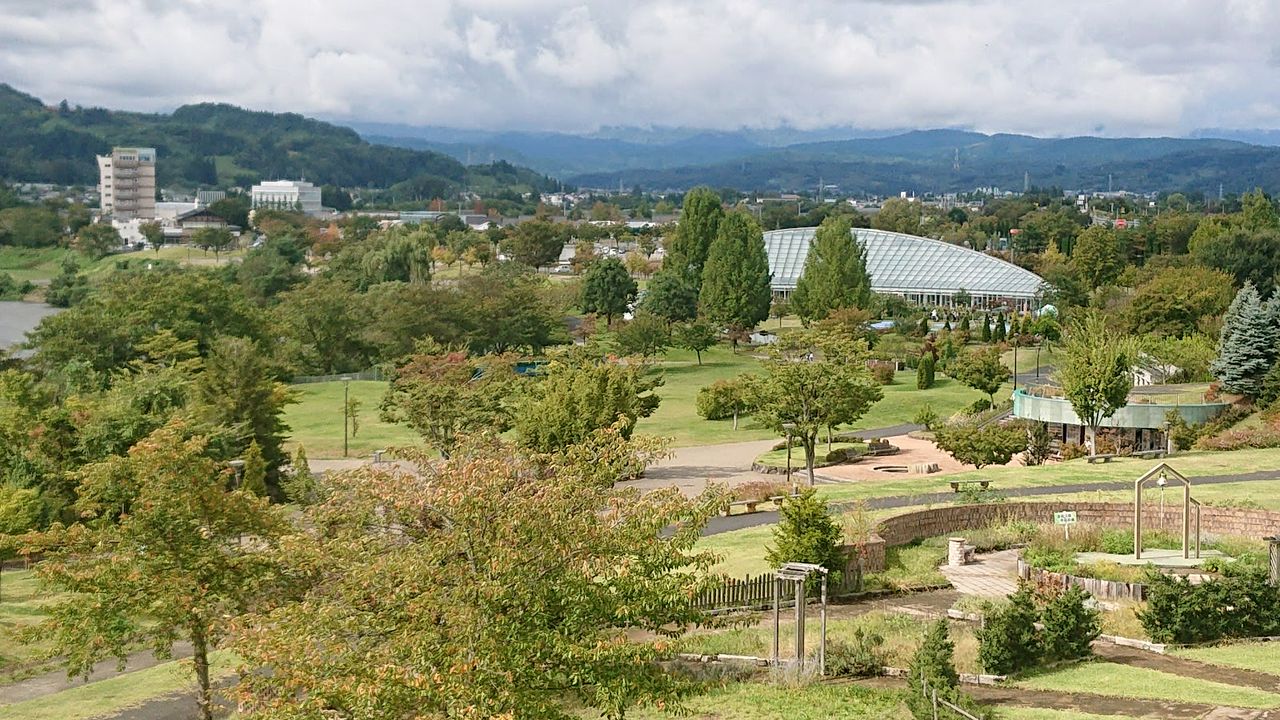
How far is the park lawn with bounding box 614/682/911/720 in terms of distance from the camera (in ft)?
52.3

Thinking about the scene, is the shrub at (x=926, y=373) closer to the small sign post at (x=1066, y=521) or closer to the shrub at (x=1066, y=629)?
the small sign post at (x=1066, y=521)

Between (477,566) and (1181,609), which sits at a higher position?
(477,566)

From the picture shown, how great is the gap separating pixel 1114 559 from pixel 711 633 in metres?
7.97

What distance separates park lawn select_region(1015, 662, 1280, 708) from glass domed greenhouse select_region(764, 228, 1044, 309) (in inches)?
3103

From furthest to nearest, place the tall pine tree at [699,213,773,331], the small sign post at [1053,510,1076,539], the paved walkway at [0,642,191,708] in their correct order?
the tall pine tree at [699,213,773,331] < the small sign post at [1053,510,1076,539] < the paved walkway at [0,642,191,708]

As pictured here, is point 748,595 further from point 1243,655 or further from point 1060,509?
point 1060,509

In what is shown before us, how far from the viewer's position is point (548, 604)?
40.6 feet

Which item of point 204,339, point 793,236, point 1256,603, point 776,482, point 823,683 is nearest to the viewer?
point 823,683

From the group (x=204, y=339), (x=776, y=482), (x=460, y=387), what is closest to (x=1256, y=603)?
(x=776, y=482)

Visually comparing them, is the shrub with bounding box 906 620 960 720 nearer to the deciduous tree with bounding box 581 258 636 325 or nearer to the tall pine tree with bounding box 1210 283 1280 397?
the tall pine tree with bounding box 1210 283 1280 397

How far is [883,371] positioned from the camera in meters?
60.1

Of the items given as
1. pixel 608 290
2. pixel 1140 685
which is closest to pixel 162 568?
pixel 1140 685

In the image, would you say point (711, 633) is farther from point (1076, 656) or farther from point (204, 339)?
point (204, 339)

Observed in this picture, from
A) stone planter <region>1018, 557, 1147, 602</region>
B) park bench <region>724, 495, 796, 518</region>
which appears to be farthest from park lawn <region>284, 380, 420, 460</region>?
stone planter <region>1018, 557, 1147, 602</region>
